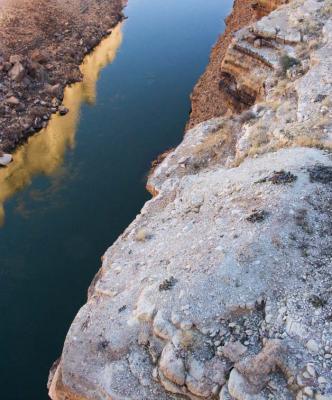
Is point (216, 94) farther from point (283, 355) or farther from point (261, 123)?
point (283, 355)

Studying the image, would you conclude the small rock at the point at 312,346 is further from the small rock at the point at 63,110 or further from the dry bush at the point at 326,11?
the small rock at the point at 63,110

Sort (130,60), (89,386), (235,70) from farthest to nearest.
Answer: (130,60) < (235,70) < (89,386)

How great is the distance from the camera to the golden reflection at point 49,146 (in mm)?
21906

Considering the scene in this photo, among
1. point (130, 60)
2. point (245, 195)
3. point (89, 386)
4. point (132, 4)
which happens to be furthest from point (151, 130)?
point (132, 4)

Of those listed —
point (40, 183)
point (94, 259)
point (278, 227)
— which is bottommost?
point (94, 259)

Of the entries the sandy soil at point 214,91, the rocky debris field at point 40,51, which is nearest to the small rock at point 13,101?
the rocky debris field at point 40,51

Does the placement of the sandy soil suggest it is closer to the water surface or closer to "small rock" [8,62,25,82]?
the water surface

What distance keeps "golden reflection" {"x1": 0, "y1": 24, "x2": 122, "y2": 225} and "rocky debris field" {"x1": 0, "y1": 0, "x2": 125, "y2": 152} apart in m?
0.50

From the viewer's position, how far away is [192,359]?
27.3ft

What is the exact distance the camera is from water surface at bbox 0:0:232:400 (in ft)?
50.3

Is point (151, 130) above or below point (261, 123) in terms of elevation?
below

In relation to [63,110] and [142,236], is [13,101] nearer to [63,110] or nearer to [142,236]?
[63,110]

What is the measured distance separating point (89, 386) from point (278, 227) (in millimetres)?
4913

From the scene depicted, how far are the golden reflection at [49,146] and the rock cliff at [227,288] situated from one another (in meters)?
9.40
